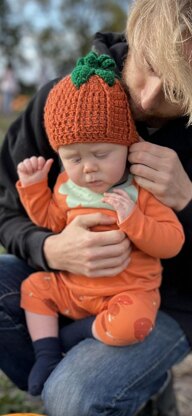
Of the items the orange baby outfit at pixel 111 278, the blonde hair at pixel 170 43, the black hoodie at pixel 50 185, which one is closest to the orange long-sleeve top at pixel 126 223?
the orange baby outfit at pixel 111 278

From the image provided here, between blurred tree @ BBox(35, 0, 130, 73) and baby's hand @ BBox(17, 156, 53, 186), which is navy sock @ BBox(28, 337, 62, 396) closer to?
baby's hand @ BBox(17, 156, 53, 186)

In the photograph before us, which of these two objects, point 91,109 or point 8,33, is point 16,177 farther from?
point 8,33

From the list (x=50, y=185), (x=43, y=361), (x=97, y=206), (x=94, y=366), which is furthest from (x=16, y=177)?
(x=94, y=366)

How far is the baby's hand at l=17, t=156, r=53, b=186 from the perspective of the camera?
237 cm

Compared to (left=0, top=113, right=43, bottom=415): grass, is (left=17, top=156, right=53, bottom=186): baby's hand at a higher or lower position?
higher

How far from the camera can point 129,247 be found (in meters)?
2.25

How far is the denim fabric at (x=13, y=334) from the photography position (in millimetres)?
2480

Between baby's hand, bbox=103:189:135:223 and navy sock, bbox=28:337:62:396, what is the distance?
21.7 inches

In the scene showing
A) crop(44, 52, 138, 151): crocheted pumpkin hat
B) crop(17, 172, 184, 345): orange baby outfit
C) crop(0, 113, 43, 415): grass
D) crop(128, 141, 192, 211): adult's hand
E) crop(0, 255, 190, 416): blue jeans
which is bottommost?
crop(0, 113, 43, 415): grass

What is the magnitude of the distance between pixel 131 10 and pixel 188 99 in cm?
38

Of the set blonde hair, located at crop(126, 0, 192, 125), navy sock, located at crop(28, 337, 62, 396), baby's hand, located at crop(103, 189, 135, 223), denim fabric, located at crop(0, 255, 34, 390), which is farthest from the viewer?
denim fabric, located at crop(0, 255, 34, 390)

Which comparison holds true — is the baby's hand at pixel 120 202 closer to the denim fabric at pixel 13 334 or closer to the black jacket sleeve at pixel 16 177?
the black jacket sleeve at pixel 16 177

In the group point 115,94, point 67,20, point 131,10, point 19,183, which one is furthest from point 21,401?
point 67,20

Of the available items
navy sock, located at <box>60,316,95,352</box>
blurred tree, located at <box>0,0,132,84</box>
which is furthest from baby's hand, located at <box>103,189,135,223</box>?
blurred tree, located at <box>0,0,132,84</box>
